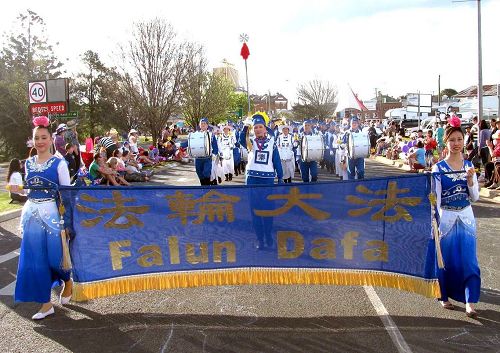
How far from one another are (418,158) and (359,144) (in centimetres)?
506

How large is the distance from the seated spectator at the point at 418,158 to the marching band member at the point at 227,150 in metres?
6.20

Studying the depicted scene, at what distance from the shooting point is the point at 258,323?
4.67m

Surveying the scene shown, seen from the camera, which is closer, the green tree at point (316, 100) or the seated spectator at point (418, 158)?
the seated spectator at point (418, 158)

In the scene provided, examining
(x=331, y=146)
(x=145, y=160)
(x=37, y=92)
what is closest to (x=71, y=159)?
(x=37, y=92)

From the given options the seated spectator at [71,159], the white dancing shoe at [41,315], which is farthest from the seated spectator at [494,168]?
the white dancing shoe at [41,315]

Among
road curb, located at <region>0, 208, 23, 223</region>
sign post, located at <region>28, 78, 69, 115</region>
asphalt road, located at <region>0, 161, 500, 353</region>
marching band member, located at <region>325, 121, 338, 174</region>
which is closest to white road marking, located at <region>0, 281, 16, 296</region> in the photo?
asphalt road, located at <region>0, 161, 500, 353</region>

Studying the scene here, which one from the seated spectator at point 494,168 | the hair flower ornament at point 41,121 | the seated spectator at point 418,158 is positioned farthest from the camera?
the seated spectator at point 418,158

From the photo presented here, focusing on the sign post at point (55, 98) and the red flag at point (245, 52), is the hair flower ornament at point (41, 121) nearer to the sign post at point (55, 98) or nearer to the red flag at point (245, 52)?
the sign post at point (55, 98)

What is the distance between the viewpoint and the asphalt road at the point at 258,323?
13.8ft

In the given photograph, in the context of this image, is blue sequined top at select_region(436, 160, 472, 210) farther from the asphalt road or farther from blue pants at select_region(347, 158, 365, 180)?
blue pants at select_region(347, 158, 365, 180)

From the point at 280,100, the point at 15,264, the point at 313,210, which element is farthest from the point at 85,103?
the point at 280,100

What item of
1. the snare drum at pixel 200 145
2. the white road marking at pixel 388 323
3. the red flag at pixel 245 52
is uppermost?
the red flag at pixel 245 52

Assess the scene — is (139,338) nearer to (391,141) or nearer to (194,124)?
(391,141)

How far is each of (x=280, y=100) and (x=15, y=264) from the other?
424 feet
